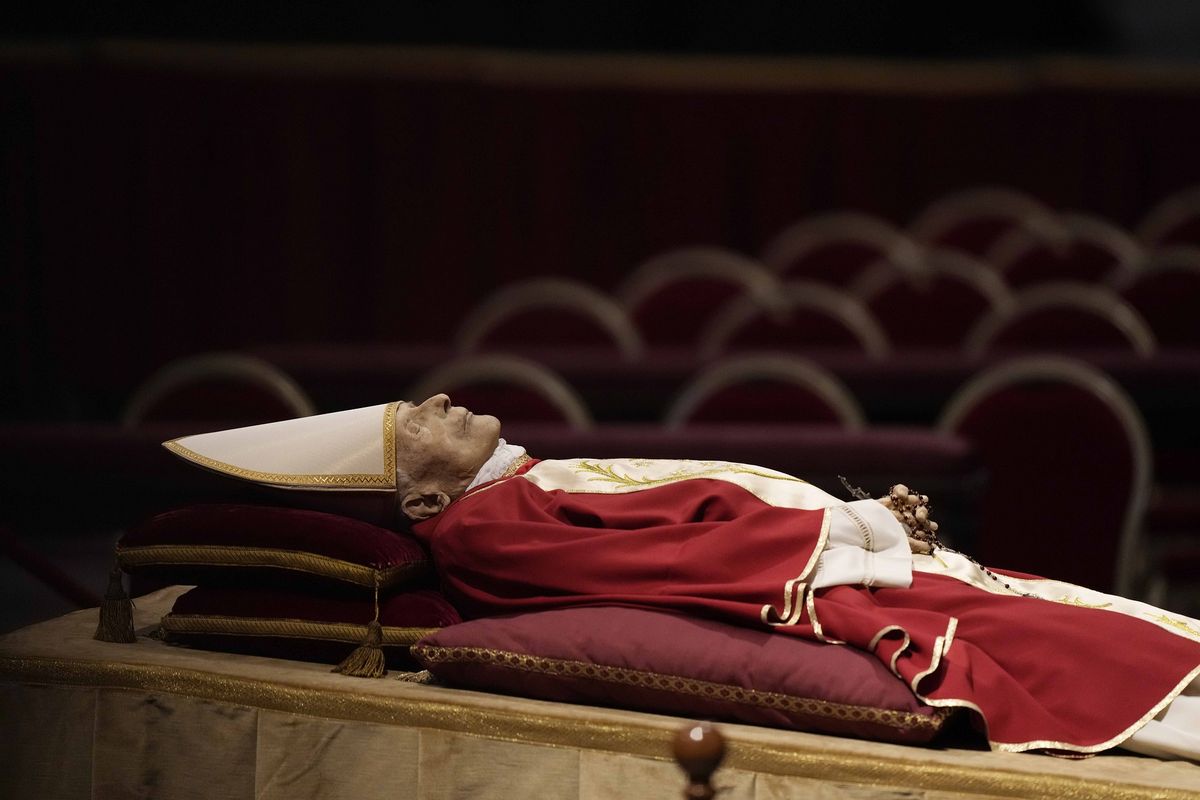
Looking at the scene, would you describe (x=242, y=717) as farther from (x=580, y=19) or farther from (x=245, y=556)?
(x=580, y=19)

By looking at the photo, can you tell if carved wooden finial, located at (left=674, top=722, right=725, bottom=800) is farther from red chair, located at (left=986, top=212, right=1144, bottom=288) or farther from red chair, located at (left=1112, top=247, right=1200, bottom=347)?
red chair, located at (left=986, top=212, right=1144, bottom=288)

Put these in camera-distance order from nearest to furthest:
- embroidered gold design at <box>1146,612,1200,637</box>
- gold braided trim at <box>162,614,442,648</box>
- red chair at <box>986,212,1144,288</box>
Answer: embroidered gold design at <box>1146,612,1200,637</box>
gold braided trim at <box>162,614,442,648</box>
red chair at <box>986,212,1144,288</box>

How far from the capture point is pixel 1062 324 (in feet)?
14.0

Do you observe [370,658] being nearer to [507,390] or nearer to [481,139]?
[507,390]

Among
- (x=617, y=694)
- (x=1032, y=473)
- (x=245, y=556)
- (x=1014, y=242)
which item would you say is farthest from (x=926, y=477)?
(x=1014, y=242)

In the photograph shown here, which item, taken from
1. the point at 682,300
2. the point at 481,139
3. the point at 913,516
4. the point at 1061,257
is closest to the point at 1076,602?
the point at 913,516

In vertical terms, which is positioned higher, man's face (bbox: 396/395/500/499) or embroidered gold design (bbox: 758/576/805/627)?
man's face (bbox: 396/395/500/499)

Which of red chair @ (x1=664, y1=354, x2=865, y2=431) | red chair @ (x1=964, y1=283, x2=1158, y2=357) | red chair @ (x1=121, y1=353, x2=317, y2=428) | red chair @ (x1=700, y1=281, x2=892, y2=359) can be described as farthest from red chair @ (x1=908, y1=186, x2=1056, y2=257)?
red chair @ (x1=121, y1=353, x2=317, y2=428)

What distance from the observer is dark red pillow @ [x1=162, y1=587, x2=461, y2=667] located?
6.33 feet

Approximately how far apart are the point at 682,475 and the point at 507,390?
1.50 metres

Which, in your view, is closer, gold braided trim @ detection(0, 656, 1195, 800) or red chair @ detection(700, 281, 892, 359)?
gold braided trim @ detection(0, 656, 1195, 800)

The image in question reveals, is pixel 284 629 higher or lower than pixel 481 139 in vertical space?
lower

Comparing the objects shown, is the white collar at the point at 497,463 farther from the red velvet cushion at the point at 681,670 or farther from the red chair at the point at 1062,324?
the red chair at the point at 1062,324

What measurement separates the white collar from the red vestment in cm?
5
